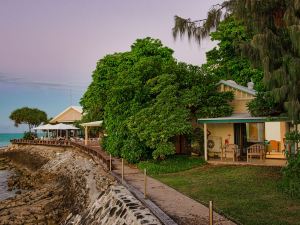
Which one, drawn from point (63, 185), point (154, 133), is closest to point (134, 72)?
point (154, 133)

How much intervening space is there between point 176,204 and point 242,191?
10.4 feet

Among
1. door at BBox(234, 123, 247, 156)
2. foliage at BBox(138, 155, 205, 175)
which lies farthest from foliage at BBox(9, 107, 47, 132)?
door at BBox(234, 123, 247, 156)

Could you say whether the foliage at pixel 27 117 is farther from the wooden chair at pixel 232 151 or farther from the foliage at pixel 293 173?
the foliage at pixel 293 173

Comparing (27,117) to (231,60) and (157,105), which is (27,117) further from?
(157,105)

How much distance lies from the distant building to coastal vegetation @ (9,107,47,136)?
14.2 meters

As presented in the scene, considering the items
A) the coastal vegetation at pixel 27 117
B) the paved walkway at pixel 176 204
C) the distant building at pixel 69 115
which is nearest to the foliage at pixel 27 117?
the coastal vegetation at pixel 27 117

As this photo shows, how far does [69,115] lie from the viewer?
65.8m

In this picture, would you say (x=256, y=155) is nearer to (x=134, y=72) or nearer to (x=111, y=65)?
(x=134, y=72)

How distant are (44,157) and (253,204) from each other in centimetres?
3323

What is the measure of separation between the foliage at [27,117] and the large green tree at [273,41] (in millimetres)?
69536

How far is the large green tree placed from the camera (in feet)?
36.9

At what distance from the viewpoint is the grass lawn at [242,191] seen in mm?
10617

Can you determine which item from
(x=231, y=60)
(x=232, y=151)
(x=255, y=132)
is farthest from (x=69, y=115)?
(x=232, y=151)

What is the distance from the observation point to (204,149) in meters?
23.1
